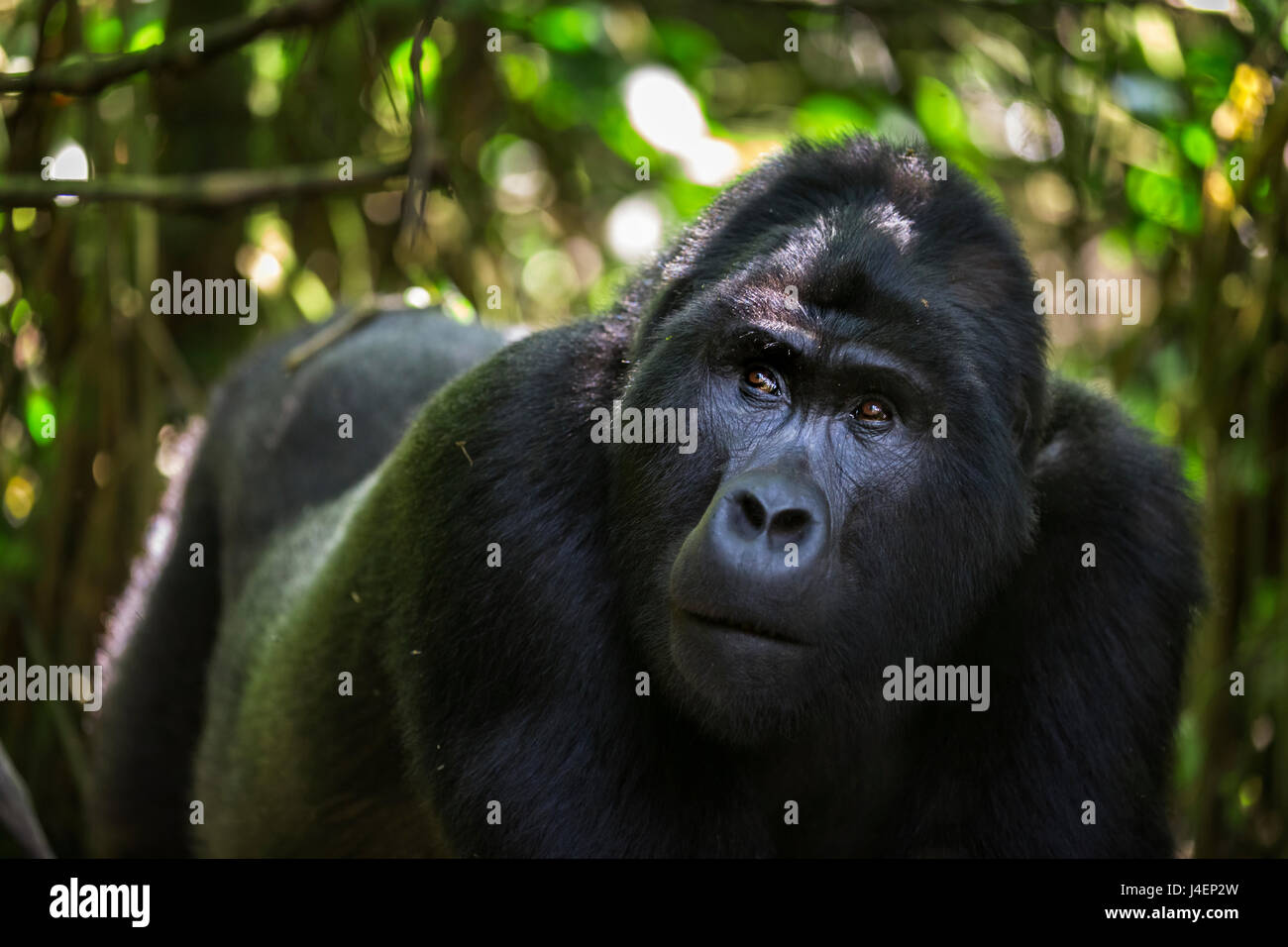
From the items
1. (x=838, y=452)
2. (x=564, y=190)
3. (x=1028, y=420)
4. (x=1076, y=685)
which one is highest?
(x=564, y=190)

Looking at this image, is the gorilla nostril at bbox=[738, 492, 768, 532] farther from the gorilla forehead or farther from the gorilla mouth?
the gorilla forehead

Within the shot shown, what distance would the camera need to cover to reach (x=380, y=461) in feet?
16.1

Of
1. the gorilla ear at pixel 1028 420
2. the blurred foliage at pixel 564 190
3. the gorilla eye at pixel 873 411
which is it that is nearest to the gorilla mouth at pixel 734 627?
the gorilla eye at pixel 873 411

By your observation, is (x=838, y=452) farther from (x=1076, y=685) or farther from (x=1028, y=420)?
(x=1076, y=685)

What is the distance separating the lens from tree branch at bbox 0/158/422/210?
4195mm

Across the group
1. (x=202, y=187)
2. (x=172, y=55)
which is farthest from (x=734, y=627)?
(x=202, y=187)

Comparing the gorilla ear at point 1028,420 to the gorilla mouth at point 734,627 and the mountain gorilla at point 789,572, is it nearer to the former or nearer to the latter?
the mountain gorilla at point 789,572

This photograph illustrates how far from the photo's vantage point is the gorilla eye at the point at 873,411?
10.7ft

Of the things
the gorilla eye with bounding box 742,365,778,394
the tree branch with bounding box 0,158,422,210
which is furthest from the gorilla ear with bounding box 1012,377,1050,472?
the tree branch with bounding box 0,158,422,210

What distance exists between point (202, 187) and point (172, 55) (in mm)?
621

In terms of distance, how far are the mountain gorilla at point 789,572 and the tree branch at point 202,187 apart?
1.28m

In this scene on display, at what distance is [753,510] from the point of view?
9.65 feet
